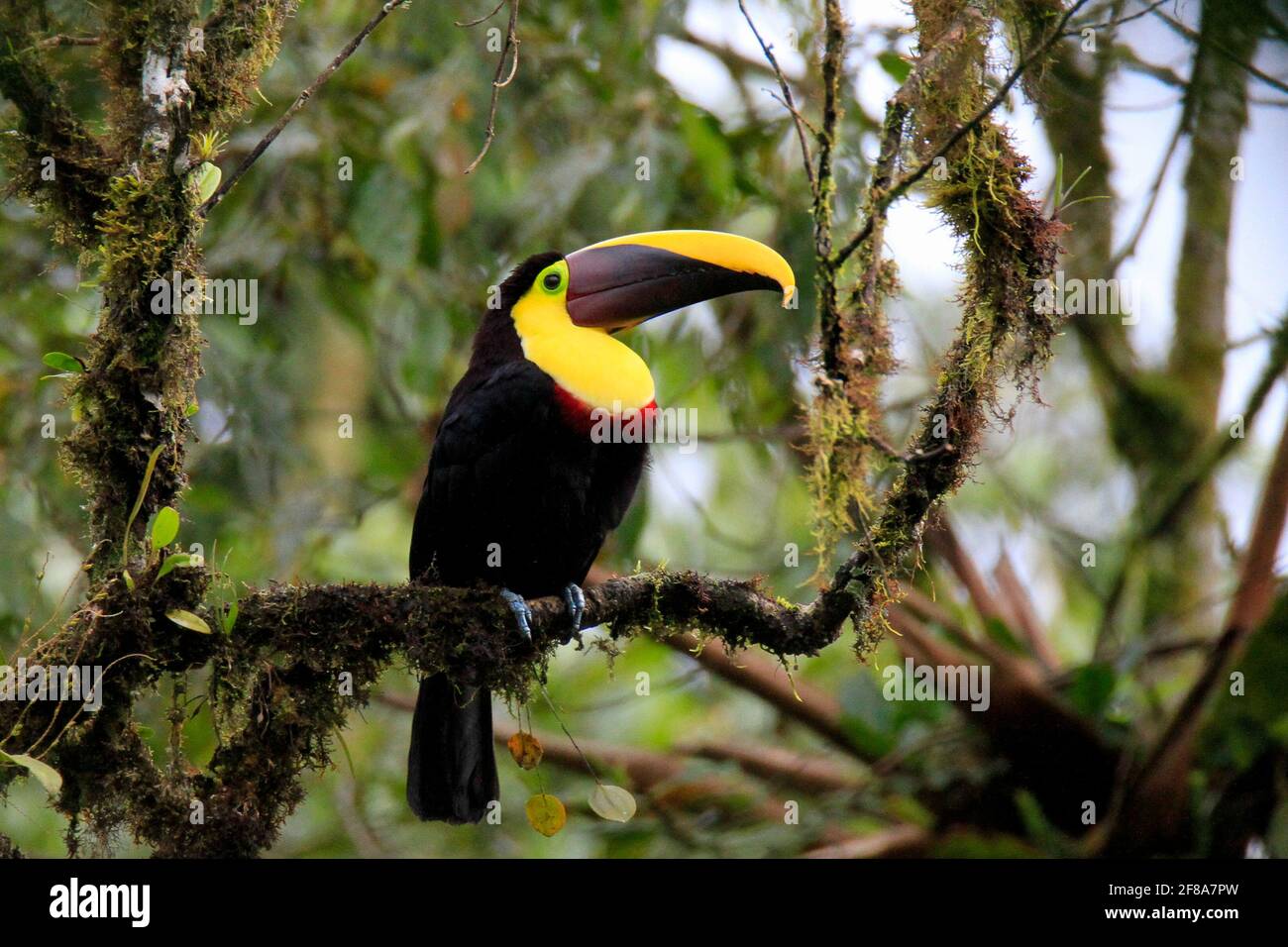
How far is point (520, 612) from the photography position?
304cm

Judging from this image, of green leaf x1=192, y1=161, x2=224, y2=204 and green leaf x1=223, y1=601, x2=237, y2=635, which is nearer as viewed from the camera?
green leaf x1=223, y1=601, x2=237, y2=635

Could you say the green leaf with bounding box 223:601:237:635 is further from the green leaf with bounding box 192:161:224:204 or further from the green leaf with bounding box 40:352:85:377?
the green leaf with bounding box 192:161:224:204

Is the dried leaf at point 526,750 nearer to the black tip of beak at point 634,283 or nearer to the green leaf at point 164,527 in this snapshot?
the green leaf at point 164,527

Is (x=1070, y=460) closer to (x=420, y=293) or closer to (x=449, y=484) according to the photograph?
(x=420, y=293)

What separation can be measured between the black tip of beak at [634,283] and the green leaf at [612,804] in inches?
56.1

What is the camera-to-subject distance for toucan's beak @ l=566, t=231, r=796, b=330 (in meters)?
3.65

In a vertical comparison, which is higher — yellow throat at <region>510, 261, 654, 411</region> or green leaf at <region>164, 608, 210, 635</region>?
yellow throat at <region>510, 261, 654, 411</region>

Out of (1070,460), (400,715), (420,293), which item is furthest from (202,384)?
(1070,460)

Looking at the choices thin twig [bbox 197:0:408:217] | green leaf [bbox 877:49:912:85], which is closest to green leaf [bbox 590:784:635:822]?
thin twig [bbox 197:0:408:217]

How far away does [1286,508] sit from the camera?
15.6ft

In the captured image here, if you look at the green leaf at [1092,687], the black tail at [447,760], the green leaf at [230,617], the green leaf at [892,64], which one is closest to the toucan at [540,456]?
the black tail at [447,760]

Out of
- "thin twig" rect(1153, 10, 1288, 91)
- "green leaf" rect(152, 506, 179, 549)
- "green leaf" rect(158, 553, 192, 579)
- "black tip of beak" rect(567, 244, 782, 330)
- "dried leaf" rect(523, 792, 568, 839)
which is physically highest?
"thin twig" rect(1153, 10, 1288, 91)

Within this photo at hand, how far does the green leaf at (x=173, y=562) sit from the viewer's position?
8.57ft
